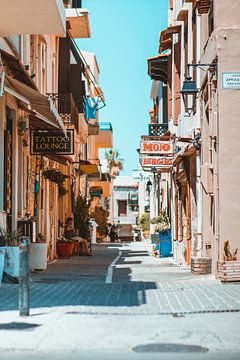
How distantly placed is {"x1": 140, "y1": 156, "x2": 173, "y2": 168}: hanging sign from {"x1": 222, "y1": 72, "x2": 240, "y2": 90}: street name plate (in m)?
12.4

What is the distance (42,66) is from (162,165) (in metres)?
5.64

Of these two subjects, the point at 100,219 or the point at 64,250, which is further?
the point at 100,219

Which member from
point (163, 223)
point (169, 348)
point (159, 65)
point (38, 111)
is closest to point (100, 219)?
point (163, 223)

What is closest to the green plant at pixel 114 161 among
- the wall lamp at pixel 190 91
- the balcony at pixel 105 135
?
the balcony at pixel 105 135

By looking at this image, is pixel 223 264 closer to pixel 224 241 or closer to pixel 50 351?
pixel 224 241

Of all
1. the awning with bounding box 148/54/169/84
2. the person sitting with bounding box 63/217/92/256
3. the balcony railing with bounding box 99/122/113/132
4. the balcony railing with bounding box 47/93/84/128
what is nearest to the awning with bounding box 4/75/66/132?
the balcony railing with bounding box 47/93/84/128

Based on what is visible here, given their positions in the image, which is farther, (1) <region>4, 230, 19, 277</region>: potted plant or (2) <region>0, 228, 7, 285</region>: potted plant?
(1) <region>4, 230, 19, 277</region>: potted plant

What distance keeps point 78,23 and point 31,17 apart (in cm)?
1574

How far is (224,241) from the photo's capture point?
1630 cm

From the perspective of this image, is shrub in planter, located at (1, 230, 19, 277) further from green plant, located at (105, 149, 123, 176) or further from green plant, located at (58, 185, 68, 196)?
green plant, located at (105, 149, 123, 176)

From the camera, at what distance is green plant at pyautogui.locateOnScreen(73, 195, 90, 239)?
118ft

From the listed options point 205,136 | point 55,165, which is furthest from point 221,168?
point 55,165

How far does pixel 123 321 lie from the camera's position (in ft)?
33.2

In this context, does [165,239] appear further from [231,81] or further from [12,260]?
[12,260]
